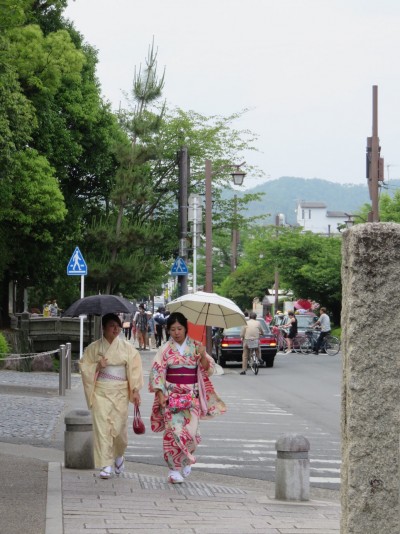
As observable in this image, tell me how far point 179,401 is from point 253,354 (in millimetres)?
21904

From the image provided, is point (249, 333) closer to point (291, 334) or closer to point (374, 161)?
point (374, 161)

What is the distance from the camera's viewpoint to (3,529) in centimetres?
853

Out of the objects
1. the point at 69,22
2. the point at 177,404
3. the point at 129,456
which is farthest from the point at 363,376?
the point at 69,22

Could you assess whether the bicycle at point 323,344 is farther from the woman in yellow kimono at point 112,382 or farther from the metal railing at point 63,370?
the woman in yellow kimono at point 112,382

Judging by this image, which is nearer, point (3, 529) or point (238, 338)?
point (3, 529)

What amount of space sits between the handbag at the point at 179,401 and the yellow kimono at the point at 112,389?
0.38 metres

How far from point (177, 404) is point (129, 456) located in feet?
8.67

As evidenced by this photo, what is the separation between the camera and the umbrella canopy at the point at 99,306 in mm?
13828

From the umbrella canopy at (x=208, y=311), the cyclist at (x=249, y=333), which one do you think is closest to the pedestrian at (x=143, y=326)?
the cyclist at (x=249, y=333)

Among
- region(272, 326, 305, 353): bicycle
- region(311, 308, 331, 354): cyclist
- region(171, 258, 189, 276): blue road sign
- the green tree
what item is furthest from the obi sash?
the green tree

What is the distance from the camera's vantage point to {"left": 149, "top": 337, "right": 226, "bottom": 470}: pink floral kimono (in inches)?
472

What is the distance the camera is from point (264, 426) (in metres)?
18.4

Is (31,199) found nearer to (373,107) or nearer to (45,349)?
(45,349)

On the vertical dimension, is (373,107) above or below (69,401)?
above
